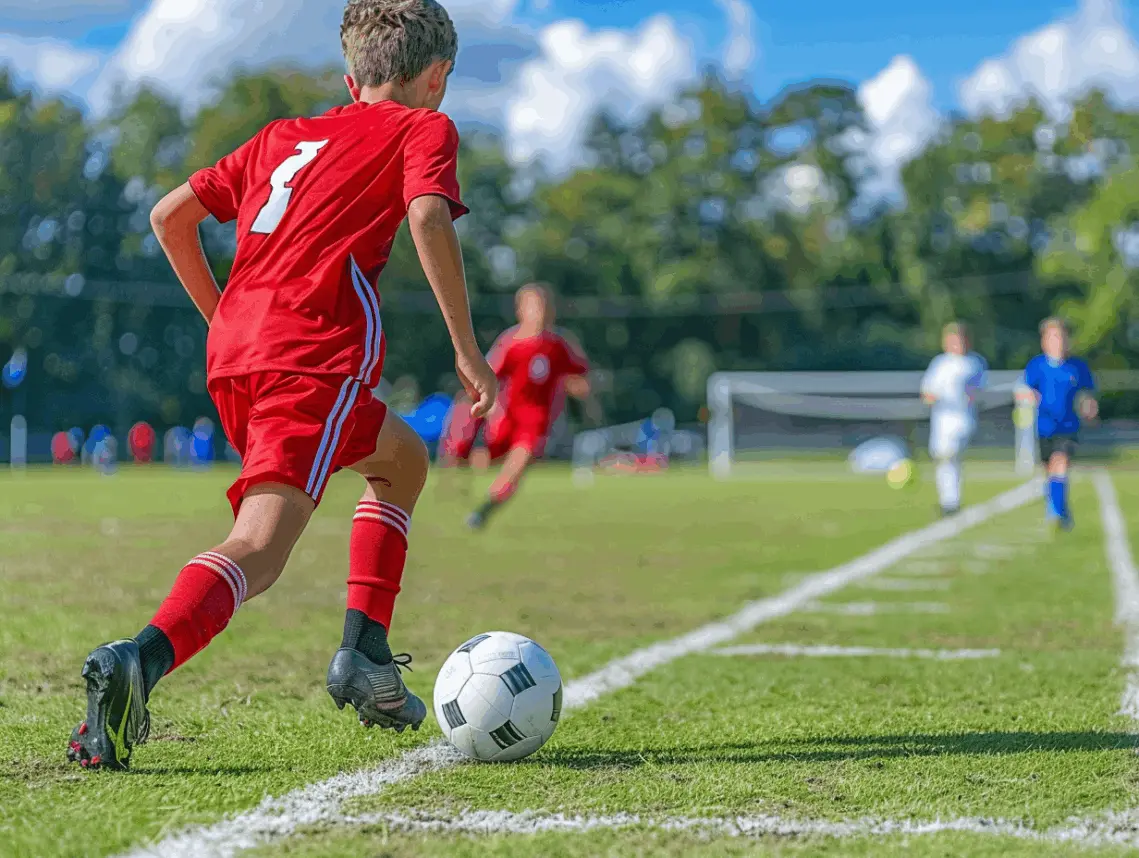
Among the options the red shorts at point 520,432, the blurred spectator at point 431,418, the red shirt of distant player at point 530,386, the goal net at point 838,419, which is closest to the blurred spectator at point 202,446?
the blurred spectator at point 431,418

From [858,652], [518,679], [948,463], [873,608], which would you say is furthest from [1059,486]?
[518,679]

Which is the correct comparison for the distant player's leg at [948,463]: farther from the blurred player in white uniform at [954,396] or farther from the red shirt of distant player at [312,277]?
the red shirt of distant player at [312,277]

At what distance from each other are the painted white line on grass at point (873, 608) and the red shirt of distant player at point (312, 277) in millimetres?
3811

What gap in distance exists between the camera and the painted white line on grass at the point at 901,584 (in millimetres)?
7938

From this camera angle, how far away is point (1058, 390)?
12969 mm

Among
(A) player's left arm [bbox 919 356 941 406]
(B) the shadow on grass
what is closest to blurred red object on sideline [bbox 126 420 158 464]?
(A) player's left arm [bbox 919 356 941 406]

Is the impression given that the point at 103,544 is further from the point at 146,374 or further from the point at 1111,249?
the point at 1111,249

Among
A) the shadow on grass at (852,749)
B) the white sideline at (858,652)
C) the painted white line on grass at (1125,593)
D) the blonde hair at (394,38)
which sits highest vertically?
the blonde hair at (394,38)

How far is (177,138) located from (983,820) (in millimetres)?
54497

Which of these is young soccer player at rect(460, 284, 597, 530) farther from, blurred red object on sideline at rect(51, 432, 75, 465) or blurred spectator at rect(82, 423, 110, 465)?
blurred red object on sideline at rect(51, 432, 75, 465)

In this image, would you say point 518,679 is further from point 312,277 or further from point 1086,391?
point 1086,391

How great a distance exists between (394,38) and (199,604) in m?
1.42

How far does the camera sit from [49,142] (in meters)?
44.3

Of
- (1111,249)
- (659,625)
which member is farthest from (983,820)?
(1111,249)
